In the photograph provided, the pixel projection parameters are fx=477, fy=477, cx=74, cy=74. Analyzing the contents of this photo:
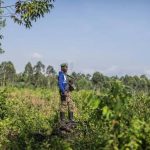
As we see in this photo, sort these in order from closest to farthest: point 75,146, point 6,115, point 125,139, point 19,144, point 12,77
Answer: point 125,139 → point 75,146 → point 19,144 → point 6,115 → point 12,77

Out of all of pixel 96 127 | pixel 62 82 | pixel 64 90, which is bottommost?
pixel 96 127

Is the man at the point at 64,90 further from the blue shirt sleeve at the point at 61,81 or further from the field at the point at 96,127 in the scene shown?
the field at the point at 96,127

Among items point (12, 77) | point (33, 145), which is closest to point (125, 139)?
point (33, 145)

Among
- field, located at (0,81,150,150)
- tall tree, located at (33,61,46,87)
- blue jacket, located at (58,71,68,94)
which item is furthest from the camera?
tall tree, located at (33,61,46,87)

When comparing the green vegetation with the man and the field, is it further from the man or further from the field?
the man

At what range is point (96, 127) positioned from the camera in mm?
13203

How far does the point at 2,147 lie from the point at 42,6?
5210mm

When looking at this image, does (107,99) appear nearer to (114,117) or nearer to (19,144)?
(114,117)

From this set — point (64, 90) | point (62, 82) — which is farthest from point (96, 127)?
point (62, 82)

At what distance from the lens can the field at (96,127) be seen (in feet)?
23.4

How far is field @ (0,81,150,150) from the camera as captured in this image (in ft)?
23.4

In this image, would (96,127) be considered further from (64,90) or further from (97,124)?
(97,124)

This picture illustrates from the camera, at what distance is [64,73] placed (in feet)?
48.2

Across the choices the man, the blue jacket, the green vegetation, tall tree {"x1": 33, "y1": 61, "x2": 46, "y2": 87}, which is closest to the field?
the green vegetation
